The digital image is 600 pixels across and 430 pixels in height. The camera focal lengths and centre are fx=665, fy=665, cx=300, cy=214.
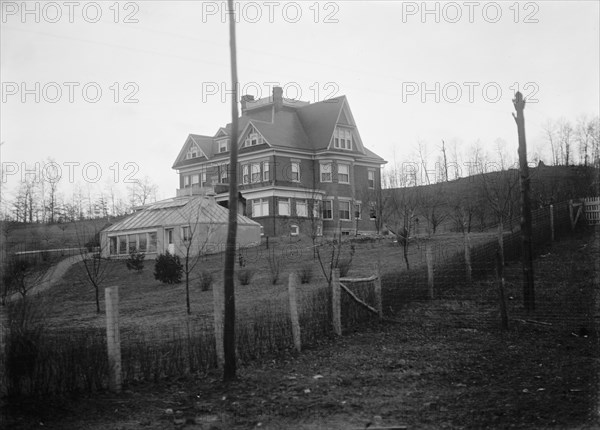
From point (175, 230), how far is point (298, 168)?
12335mm

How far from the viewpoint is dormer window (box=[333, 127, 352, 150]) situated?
54.3m

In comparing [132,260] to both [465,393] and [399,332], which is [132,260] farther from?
[465,393]

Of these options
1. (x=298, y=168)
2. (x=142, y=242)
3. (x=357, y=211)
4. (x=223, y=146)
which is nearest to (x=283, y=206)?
(x=298, y=168)

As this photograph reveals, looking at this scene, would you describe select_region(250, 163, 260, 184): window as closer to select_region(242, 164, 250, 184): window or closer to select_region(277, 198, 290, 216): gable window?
select_region(242, 164, 250, 184): window

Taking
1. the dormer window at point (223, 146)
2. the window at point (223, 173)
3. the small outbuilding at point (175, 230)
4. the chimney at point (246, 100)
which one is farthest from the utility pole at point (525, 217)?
the chimney at point (246, 100)

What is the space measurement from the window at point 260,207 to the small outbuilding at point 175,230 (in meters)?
4.07

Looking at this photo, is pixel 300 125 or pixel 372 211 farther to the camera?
pixel 300 125

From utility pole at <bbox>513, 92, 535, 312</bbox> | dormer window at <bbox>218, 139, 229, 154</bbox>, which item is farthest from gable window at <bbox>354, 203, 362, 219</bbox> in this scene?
utility pole at <bbox>513, 92, 535, 312</bbox>

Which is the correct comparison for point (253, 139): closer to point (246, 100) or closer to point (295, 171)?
point (295, 171)

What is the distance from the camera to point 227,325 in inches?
446

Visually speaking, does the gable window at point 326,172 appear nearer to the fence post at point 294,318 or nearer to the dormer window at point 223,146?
the dormer window at point 223,146

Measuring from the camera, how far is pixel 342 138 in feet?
180

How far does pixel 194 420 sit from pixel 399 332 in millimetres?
8223

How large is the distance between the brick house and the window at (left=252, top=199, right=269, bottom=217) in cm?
8
